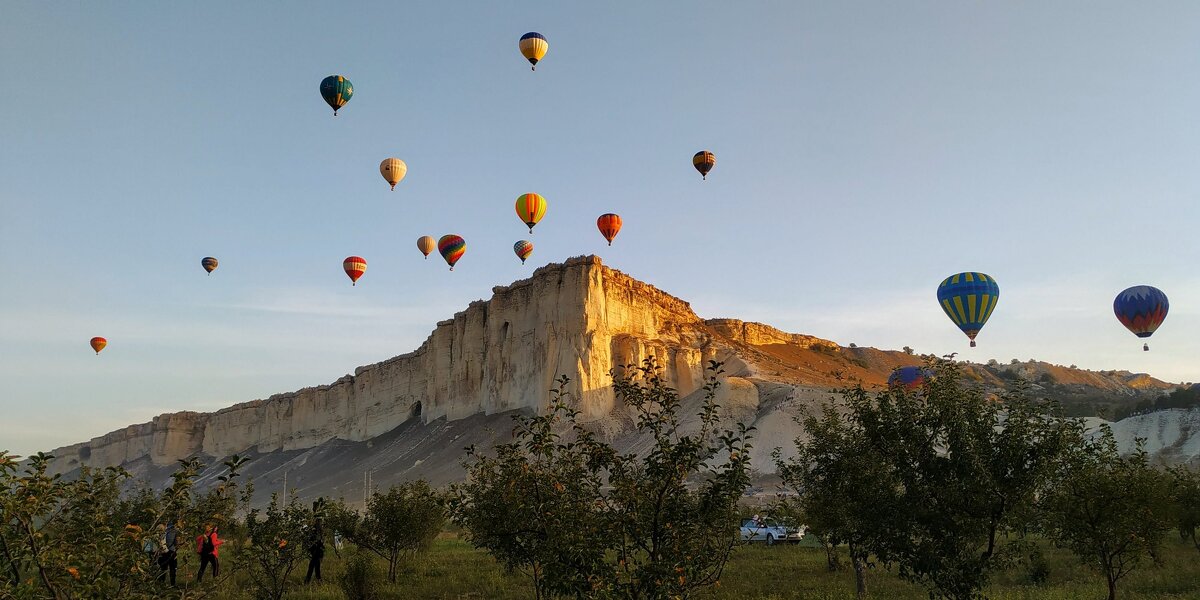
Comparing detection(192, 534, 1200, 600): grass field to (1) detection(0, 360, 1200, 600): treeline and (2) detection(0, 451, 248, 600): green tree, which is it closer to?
(1) detection(0, 360, 1200, 600): treeline

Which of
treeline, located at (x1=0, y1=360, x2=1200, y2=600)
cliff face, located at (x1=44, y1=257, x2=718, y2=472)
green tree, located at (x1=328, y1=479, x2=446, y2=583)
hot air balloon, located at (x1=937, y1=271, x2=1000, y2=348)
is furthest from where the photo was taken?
cliff face, located at (x1=44, y1=257, x2=718, y2=472)

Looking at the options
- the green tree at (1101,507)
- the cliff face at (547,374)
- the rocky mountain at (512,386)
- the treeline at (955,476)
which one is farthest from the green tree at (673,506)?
the cliff face at (547,374)

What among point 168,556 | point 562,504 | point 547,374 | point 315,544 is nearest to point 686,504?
point 562,504

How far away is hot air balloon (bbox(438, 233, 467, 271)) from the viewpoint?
59406 mm

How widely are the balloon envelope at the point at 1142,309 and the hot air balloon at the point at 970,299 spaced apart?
11.9 meters

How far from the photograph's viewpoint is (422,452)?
73.6m

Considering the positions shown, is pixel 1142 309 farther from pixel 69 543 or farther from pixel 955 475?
pixel 69 543

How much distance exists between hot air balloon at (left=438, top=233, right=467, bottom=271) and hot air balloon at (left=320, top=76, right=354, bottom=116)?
65.5 feet

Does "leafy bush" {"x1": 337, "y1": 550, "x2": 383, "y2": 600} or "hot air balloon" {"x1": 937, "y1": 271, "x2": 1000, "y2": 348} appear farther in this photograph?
"hot air balloon" {"x1": 937, "y1": 271, "x2": 1000, "y2": 348}

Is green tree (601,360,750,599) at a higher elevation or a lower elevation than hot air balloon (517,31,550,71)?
lower

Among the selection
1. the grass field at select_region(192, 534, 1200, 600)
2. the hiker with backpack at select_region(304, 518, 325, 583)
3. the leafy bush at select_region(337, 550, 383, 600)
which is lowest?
the grass field at select_region(192, 534, 1200, 600)

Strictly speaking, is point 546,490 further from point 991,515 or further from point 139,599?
point 991,515

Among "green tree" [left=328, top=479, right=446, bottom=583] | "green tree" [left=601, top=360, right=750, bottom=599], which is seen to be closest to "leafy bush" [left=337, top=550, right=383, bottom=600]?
"green tree" [left=328, top=479, right=446, bottom=583]

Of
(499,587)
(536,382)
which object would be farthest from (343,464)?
(499,587)
